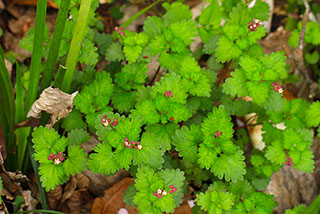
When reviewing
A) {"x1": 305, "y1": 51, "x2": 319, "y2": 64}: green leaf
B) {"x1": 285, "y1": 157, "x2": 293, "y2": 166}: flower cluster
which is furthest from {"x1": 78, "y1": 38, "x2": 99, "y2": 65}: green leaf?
{"x1": 305, "y1": 51, "x2": 319, "y2": 64}: green leaf

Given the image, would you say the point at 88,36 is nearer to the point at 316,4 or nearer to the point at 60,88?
the point at 60,88

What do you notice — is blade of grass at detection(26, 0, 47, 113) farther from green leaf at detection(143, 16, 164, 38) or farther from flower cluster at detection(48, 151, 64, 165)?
green leaf at detection(143, 16, 164, 38)

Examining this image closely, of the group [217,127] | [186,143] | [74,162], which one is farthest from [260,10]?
[74,162]

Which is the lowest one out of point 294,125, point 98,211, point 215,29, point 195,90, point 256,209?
point 98,211

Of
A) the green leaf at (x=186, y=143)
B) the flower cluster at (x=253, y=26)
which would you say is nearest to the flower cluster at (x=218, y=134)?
the green leaf at (x=186, y=143)

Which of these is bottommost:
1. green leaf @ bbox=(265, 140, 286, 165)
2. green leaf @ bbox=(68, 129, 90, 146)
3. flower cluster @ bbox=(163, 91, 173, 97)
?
green leaf @ bbox=(265, 140, 286, 165)

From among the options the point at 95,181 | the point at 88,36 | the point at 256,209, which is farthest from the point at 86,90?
the point at 256,209

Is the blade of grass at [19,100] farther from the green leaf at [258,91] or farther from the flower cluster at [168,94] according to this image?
the green leaf at [258,91]
